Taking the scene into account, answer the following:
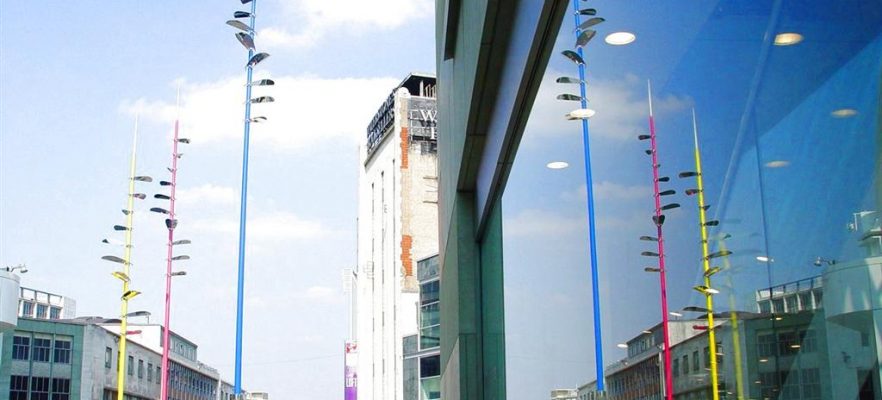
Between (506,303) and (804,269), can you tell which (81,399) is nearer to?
(506,303)

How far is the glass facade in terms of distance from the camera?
192cm

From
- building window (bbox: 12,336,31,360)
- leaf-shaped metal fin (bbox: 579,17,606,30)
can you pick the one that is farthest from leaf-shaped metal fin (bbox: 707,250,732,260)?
building window (bbox: 12,336,31,360)

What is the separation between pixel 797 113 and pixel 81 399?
240 feet

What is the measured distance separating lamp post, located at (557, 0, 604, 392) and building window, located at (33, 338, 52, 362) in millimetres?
70333

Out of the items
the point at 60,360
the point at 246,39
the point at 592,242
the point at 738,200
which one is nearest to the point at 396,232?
the point at 60,360

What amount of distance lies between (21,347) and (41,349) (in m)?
1.36

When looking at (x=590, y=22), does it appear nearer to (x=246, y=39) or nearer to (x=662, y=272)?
(x=662, y=272)

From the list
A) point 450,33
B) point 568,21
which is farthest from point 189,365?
point 568,21

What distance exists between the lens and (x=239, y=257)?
3238 centimetres

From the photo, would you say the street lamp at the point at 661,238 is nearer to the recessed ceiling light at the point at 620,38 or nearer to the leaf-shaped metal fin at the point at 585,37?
the recessed ceiling light at the point at 620,38

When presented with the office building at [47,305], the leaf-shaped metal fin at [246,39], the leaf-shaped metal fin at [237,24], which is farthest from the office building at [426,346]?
the office building at [47,305]

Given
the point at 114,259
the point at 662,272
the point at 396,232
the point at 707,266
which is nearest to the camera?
the point at 707,266

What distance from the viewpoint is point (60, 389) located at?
68750 millimetres

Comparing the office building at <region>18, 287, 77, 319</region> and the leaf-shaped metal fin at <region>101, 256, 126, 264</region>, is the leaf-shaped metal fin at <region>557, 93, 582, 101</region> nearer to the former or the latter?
the leaf-shaped metal fin at <region>101, 256, 126, 264</region>
